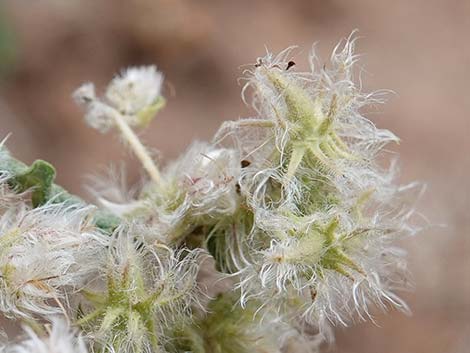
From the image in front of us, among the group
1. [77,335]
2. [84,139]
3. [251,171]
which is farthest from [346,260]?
[84,139]

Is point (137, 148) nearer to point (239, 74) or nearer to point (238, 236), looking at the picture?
point (238, 236)

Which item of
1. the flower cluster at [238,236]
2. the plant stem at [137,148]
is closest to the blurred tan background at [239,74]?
the plant stem at [137,148]

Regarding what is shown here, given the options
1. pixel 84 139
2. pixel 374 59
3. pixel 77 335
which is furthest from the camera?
pixel 374 59

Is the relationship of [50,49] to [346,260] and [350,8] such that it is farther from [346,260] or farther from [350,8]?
[346,260]

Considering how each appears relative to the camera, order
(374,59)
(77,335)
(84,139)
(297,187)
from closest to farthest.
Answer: (77,335) < (297,187) < (84,139) < (374,59)

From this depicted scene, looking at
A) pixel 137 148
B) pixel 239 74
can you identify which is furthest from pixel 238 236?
pixel 239 74

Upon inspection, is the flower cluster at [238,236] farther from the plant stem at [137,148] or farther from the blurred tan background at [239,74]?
the blurred tan background at [239,74]

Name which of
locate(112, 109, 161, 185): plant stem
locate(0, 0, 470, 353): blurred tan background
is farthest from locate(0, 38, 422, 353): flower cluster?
locate(0, 0, 470, 353): blurred tan background
